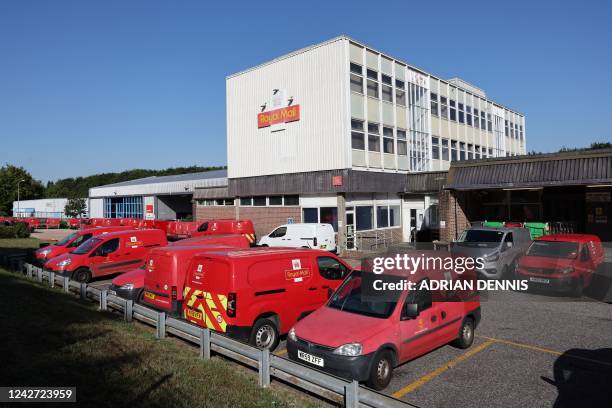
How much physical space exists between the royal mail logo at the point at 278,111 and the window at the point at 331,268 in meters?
17.3

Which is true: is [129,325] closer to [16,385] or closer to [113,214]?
[16,385]

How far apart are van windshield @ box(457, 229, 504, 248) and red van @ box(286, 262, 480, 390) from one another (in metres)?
7.78

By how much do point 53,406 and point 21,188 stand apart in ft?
357

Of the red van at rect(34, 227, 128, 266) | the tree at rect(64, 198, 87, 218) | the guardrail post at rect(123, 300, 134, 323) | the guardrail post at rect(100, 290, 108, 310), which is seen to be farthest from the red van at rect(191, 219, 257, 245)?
the tree at rect(64, 198, 87, 218)

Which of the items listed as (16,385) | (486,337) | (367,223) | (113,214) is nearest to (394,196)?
(367,223)

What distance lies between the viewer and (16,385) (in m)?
5.22

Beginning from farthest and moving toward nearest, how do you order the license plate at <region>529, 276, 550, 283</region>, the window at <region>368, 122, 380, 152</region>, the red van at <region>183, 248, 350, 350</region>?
the window at <region>368, 122, 380, 152</region>, the license plate at <region>529, 276, 550, 283</region>, the red van at <region>183, 248, 350, 350</region>

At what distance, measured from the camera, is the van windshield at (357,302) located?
7.03 m

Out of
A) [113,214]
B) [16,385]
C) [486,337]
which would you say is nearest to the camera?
[16,385]

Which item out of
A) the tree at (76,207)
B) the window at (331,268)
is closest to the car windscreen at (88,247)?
the window at (331,268)

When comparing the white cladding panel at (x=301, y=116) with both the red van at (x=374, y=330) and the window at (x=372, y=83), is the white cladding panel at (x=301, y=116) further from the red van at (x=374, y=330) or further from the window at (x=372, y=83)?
the red van at (x=374, y=330)

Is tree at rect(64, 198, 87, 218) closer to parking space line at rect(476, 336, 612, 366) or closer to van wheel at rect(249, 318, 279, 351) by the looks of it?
van wheel at rect(249, 318, 279, 351)

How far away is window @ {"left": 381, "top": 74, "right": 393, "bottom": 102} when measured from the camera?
2709 centimetres

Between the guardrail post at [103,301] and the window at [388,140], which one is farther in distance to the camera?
the window at [388,140]
